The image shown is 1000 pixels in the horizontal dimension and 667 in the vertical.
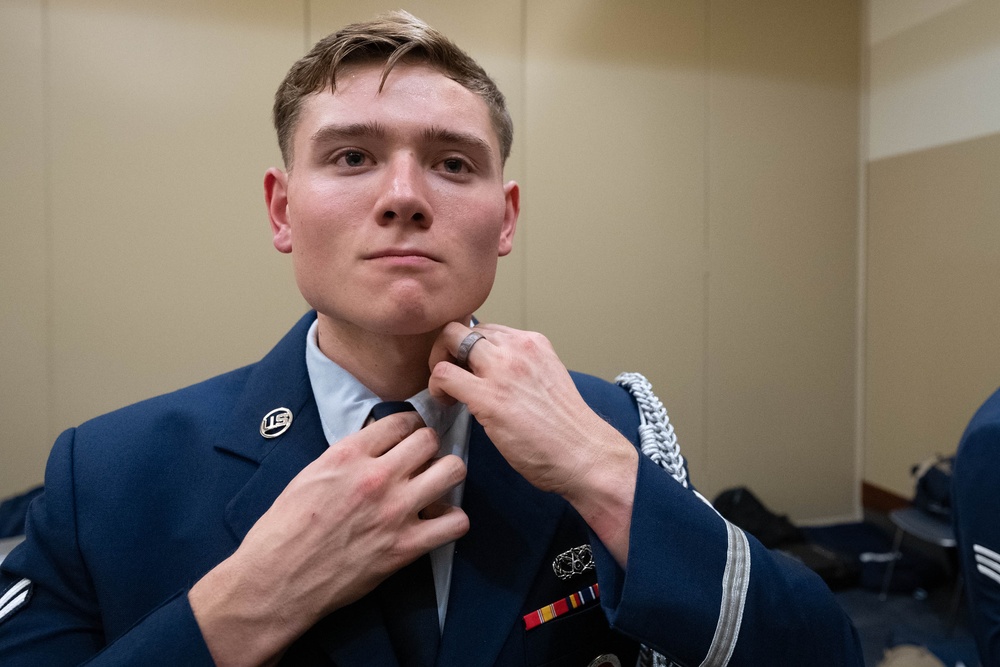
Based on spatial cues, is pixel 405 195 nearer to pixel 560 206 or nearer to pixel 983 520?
pixel 983 520

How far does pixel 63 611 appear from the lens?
81 centimetres

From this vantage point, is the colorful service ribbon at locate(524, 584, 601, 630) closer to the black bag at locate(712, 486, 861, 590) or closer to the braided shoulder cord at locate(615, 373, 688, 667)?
the braided shoulder cord at locate(615, 373, 688, 667)

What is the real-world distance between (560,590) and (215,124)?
111 inches

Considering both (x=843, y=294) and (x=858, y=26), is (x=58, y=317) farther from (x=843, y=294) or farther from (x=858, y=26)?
(x=858, y=26)

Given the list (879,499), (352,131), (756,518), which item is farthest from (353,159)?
(879,499)

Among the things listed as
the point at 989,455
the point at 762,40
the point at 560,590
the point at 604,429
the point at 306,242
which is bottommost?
the point at 560,590

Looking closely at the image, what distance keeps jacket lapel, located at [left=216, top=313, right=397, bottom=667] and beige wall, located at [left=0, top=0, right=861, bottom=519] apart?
7.40 feet

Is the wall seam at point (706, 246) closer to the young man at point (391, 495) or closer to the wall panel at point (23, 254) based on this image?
the young man at point (391, 495)

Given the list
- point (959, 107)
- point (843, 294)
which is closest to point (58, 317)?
point (843, 294)

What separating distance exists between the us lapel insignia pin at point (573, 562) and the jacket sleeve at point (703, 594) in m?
0.12

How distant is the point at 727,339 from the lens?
3.69 meters

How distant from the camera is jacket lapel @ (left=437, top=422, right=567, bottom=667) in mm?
811

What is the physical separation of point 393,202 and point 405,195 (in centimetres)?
2

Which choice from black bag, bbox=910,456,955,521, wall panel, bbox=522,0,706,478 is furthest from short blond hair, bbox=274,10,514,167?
black bag, bbox=910,456,955,521
